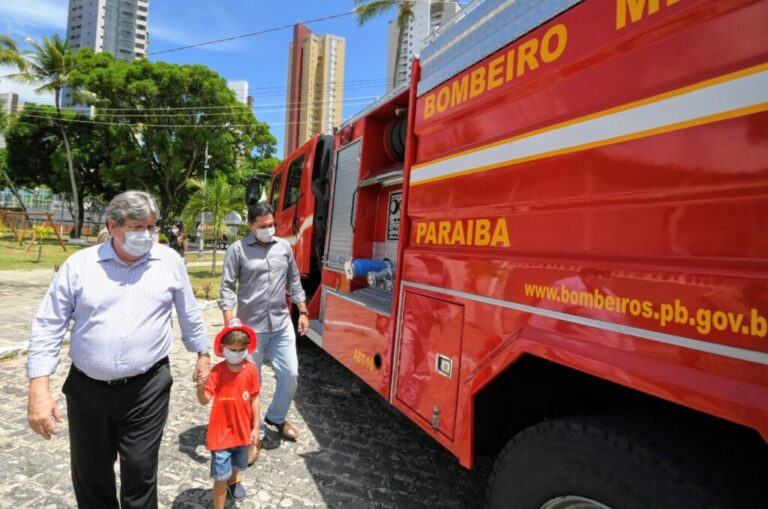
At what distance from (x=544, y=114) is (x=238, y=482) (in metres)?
2.64

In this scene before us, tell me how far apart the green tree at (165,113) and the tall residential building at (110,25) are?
85.8 m

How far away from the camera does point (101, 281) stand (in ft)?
6.96

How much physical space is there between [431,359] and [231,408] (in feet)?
3.88

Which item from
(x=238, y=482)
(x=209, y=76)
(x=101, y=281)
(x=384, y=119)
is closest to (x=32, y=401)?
(x=101, y=281)

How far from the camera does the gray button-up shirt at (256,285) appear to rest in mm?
3477

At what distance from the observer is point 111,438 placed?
2184 millimetres

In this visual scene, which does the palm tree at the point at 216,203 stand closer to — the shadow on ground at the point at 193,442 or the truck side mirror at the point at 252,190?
the truck side mirror at the point at 252,190

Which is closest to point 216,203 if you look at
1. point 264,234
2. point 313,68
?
point 264,234

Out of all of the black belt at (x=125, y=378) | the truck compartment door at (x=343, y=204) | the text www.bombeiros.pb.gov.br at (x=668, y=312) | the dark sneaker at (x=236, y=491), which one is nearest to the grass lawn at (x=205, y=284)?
the truck compartment door at (x=343, y=204)

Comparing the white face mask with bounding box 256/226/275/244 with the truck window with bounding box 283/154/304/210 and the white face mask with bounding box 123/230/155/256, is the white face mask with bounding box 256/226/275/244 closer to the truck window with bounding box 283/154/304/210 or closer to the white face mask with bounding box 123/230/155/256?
the white face mask with bounding box 123/230/155/256

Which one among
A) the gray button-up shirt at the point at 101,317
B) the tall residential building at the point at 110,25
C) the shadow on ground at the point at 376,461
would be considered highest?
the tall residential building at the point at 110,25

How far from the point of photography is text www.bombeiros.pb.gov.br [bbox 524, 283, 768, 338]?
3.93ft

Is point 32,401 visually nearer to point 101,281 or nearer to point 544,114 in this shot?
point 101,281

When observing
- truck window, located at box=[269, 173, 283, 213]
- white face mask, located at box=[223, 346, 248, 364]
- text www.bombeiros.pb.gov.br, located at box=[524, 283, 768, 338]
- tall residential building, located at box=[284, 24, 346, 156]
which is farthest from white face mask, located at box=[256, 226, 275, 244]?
tall residential building, located at box=[284, 24, 346, 156]
